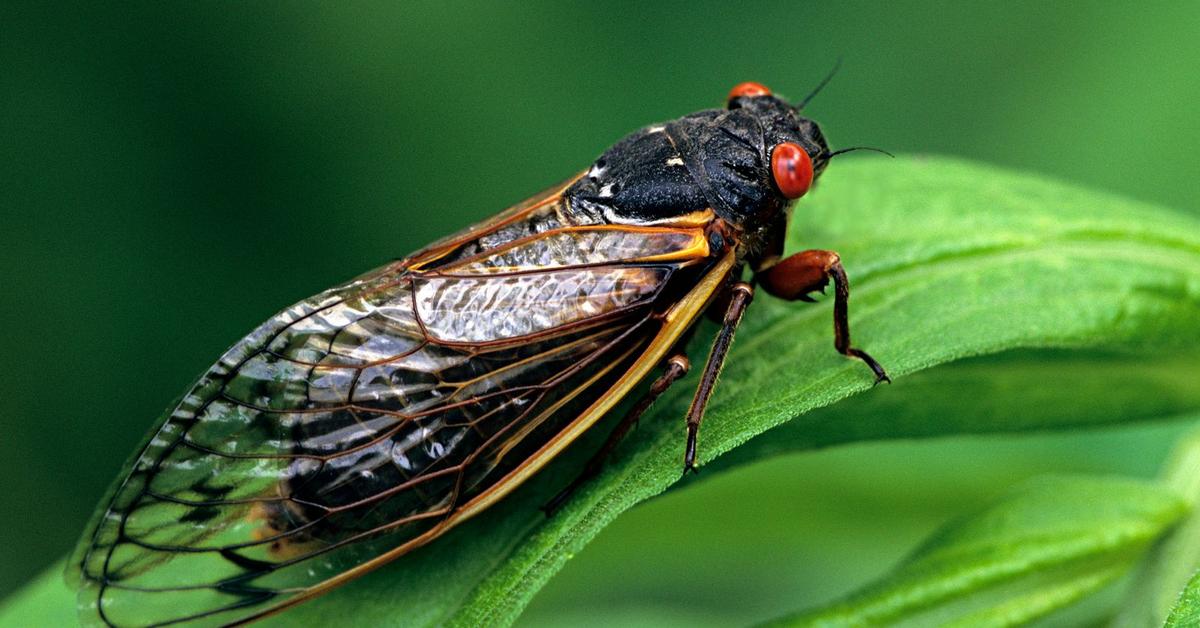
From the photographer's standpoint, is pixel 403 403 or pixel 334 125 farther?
pixel 334 125

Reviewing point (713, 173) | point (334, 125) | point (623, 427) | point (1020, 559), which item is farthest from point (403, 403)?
point (334, 125)

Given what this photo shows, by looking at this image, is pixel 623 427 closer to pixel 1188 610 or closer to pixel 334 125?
pixel 1188 610

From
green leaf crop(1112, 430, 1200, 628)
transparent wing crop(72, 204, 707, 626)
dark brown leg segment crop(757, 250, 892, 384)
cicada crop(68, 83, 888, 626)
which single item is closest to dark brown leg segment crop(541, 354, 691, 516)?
cicada crop(68, 83, 888, 626)

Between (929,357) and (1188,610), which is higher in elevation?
(929,357)

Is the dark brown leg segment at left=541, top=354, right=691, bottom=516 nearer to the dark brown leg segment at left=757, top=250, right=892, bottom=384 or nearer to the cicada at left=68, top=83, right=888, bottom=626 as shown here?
the cicada at left=68, top=83, right=888, bottom=626

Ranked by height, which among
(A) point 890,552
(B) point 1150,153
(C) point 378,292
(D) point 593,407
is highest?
(C) point 378,292

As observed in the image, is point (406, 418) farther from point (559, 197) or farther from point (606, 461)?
point (559, 197)

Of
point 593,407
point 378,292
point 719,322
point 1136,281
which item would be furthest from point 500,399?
point 1136,281
